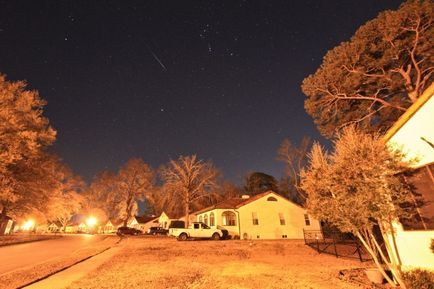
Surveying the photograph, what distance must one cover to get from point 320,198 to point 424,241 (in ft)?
10.3

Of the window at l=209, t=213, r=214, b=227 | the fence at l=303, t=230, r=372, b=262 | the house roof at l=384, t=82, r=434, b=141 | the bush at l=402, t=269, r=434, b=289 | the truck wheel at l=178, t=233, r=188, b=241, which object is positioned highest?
the house roof at l=384, t=82, r=434, b=141

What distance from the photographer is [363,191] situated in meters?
6.54

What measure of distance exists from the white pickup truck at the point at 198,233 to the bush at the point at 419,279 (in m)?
20.3

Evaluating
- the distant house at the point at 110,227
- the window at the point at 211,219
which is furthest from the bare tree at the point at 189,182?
the distant house at the point at 110,227

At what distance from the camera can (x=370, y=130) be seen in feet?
51.4

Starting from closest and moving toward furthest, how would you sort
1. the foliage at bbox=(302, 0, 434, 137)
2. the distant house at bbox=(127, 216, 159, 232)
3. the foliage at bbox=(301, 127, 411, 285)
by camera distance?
the foliage at bbox=(301, 127, 411, 285) < the foliage at bbox=(302, 0, 434, 137) < the distant house at bbox=(127, 216, 159, 232)

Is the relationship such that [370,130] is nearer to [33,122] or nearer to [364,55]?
[364,55]

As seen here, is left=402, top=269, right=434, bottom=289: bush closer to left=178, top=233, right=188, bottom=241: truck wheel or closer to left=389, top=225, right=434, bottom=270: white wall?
left=389, top=225, right=434, bottom=270: white wall

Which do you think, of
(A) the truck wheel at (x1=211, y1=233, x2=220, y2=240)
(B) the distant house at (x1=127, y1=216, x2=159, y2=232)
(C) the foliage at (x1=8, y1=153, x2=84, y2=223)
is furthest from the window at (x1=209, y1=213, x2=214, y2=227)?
(B) the distant house at (x1=127, y1=216, x2=159, y2=232)

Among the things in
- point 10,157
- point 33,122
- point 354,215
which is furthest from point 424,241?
point 33,122

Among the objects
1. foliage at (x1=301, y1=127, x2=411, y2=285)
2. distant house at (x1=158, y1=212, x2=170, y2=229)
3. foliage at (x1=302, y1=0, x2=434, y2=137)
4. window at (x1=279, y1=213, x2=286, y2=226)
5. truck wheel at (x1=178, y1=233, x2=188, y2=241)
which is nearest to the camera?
foliage at (x1=301, y1=127, x2=411, y2=285)

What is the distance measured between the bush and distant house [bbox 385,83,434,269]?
337 millimetres

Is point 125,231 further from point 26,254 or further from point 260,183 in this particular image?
point 260,183

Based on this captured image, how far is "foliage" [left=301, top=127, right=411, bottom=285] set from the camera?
21.1 feet
